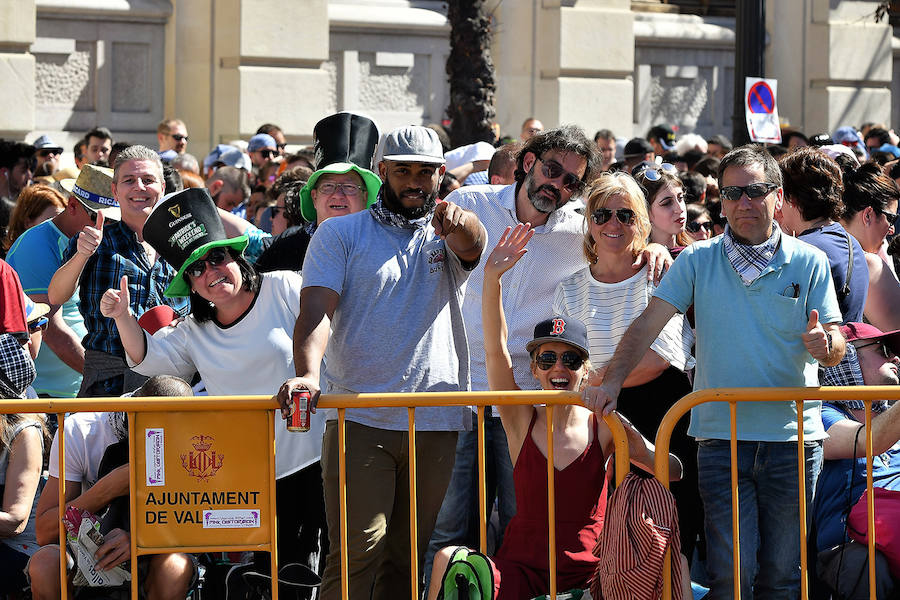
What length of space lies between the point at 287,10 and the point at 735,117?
556 centimetres

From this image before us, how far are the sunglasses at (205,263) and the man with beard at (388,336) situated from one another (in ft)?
1.99

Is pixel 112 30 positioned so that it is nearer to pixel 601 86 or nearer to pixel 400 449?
pixel 601 86

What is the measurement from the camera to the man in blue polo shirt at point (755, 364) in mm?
4918

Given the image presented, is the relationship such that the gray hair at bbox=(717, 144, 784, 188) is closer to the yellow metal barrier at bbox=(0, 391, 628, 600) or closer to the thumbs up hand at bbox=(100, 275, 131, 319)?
the yellow metal barrier at bbox=(0, 391, 628, 600)

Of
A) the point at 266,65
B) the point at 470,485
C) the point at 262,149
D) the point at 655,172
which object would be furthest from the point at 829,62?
the point at 470,485

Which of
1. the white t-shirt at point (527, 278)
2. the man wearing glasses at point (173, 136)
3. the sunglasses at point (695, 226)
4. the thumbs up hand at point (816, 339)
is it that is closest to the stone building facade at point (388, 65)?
the man wearing glasses at point (173, 136)

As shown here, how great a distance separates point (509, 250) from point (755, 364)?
965mm

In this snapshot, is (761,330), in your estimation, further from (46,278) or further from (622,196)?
(46,278)

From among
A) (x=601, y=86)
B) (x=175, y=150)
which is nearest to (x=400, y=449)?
(x=175, y=150)

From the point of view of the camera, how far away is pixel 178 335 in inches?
219

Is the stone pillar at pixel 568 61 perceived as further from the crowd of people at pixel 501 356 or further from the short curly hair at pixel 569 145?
the short curly hair at pixel 569 145

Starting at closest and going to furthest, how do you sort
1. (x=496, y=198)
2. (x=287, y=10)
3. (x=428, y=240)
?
(x=428, y=240) < (x=496, y=198) < (x=287, y=10)

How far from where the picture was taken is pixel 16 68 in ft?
44.0

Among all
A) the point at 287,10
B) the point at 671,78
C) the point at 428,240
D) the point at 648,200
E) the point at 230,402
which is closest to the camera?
the point at 230,402
